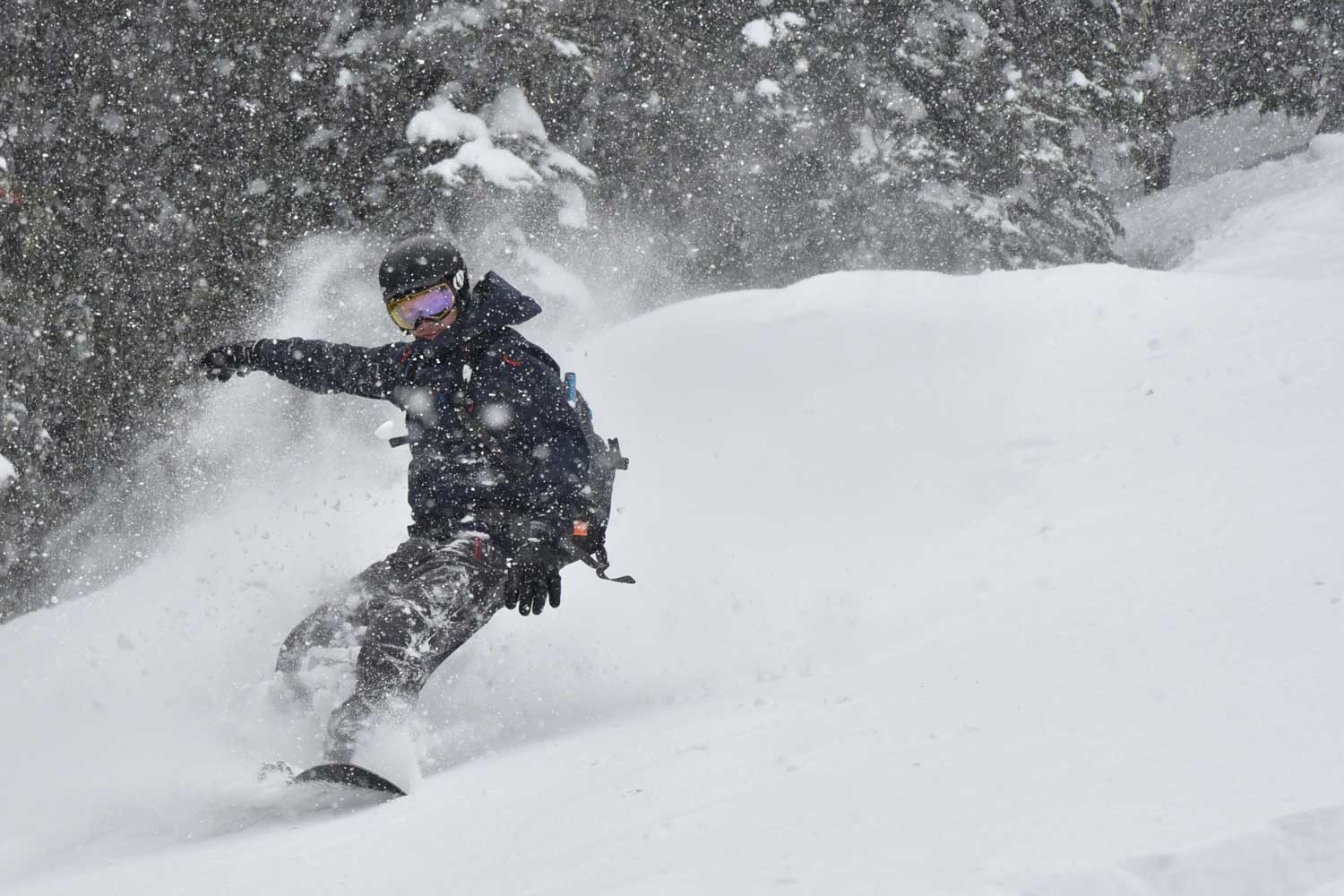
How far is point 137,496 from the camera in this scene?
1008cm

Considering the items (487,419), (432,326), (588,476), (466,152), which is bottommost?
(588,476)

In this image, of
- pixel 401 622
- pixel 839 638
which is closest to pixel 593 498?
pixel 401 622

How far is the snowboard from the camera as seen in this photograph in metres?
3.84

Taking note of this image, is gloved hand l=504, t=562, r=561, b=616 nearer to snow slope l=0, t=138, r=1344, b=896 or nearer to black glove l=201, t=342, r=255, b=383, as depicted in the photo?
snow slope l=0, t=138, r=1344, b=896

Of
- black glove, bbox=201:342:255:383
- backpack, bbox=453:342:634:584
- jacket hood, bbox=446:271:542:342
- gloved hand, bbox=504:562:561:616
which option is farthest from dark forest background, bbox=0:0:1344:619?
gloved hand, bbox=504:562:561:616

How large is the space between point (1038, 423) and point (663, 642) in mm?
2717

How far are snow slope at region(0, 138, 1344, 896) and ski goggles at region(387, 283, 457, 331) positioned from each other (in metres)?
1.63

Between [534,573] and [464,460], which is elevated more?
[464,460]

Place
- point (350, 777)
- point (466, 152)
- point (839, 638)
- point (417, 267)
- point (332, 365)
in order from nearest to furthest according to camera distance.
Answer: point (350, 777) < point (839, 638) < point (417, 267) < point (332, 365) < point (466, 152)

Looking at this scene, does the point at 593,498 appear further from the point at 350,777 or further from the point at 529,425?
the point at 350,777

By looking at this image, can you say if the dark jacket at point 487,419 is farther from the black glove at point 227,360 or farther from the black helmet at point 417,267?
the black glove at point 227,360

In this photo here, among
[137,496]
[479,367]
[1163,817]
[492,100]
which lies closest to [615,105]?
[492,100]

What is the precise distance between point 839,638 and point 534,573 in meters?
1.24

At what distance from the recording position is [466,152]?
33.3ft
